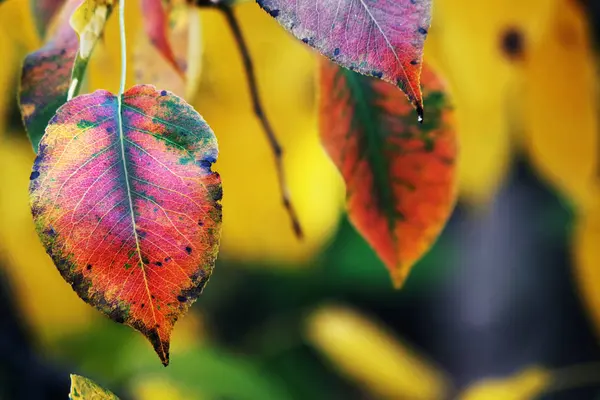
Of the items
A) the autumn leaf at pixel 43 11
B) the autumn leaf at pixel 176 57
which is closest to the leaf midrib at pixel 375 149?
the autumn leaf at pixel 176 57

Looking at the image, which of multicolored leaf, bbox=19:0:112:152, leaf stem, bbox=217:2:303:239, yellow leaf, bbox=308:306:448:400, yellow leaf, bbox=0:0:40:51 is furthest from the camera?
yellow leaf, bbox=308:306:448:400

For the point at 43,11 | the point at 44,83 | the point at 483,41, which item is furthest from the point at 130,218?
the point at 483,41

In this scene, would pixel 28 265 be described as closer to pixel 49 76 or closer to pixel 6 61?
pixel 6 61

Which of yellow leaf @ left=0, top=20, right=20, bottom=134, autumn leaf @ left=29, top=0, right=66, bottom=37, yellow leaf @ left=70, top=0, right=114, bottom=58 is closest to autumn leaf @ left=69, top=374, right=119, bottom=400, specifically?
yellow leaf @ left=70, top=0, right=114, bottom=58

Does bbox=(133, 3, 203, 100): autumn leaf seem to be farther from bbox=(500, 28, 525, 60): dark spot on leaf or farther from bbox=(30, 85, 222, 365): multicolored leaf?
bbox=(500, 28, 525, 60): dark spot on leaf

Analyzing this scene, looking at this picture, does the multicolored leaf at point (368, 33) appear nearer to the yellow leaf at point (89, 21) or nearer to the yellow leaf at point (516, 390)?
the yellow leaf at point (89, 21)
